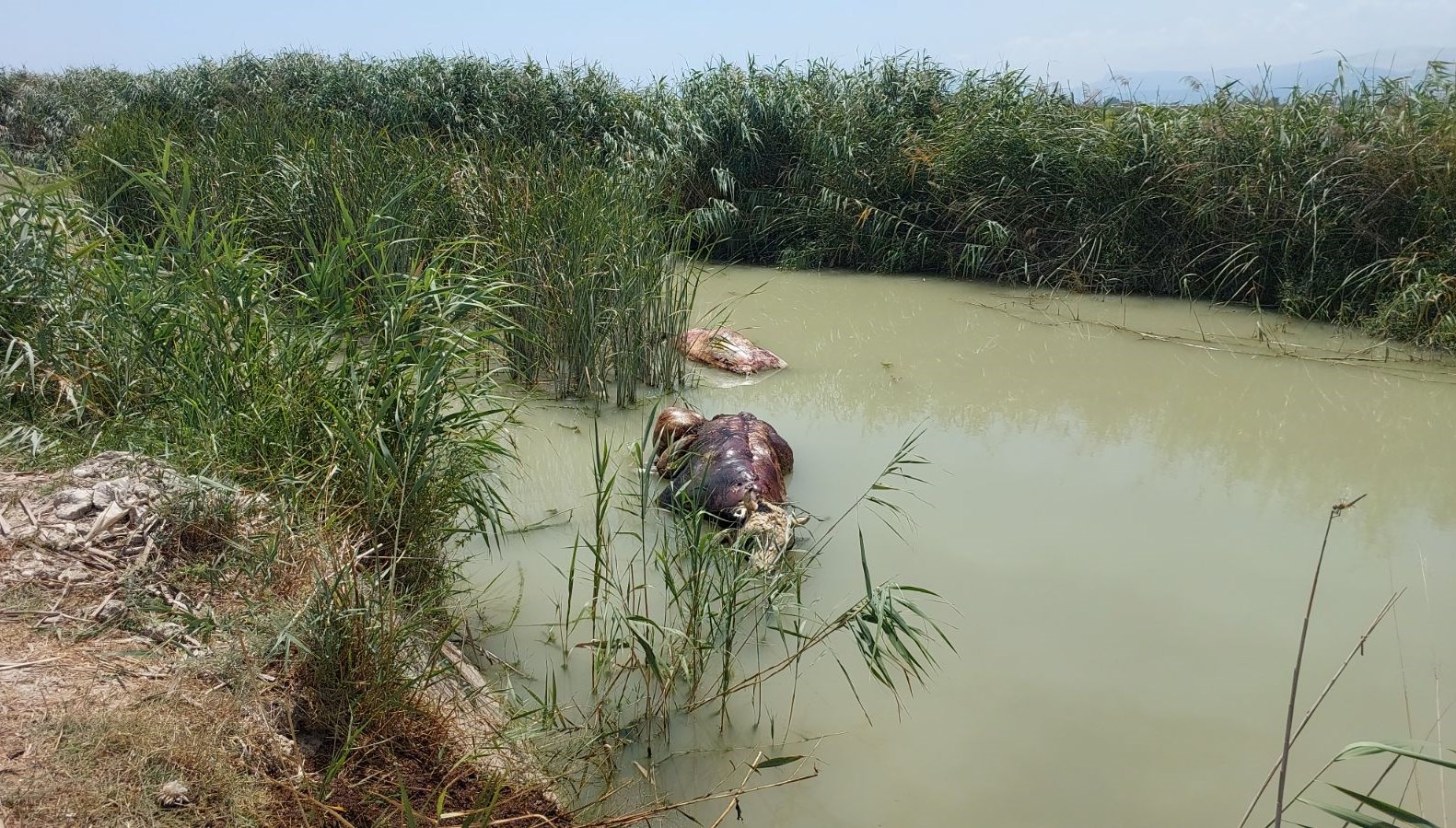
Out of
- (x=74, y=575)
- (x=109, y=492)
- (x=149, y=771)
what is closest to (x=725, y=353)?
(x=109, y=492)

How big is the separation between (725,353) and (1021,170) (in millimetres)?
→ 4437

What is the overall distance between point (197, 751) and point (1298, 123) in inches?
369

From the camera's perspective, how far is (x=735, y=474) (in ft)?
14.3

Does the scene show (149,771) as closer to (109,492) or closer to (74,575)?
(74,575)

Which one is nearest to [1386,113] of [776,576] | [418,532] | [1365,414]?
[1365,414]

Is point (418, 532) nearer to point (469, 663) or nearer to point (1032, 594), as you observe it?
point (469, 663)

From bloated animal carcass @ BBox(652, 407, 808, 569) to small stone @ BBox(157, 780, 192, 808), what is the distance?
171 centimetres

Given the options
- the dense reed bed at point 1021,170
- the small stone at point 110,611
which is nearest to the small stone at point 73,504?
the small stone at point 110,611

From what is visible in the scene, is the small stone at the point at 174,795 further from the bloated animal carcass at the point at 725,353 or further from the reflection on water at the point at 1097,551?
the bloated animal carcass at the point at 725,353

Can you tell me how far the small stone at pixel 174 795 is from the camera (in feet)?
6.95

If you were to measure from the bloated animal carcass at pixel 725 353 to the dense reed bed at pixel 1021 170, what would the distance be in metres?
0.75

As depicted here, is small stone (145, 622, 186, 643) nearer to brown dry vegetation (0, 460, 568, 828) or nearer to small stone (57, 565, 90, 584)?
brown dry vegetation (0, 460, 568, 828)

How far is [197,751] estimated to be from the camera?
2.24 meters

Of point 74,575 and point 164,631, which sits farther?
point 74,575
